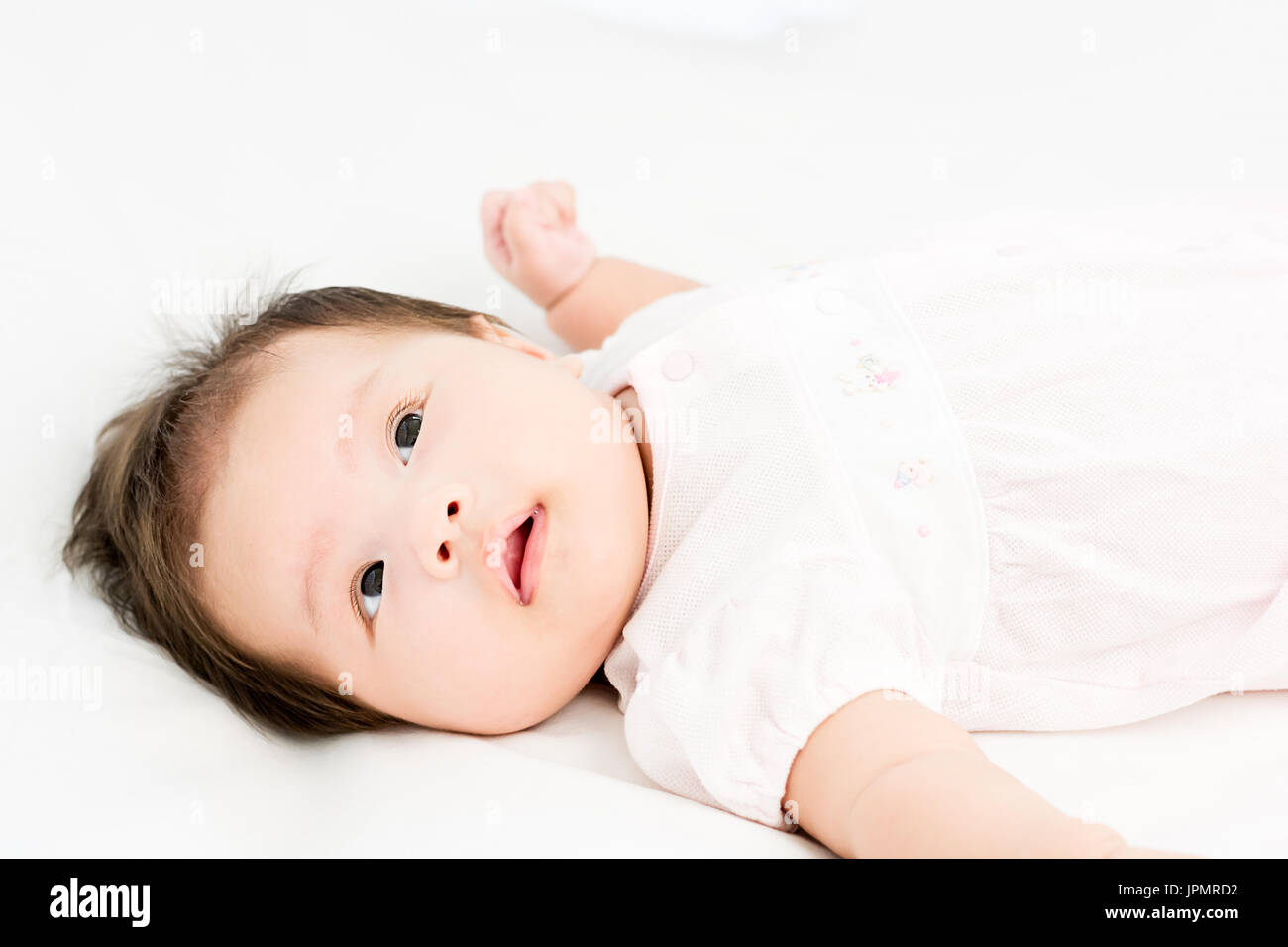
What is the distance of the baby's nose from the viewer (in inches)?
42.4

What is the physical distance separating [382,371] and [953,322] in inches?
24.3

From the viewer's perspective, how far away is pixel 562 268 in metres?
1.73

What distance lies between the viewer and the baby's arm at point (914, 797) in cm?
86

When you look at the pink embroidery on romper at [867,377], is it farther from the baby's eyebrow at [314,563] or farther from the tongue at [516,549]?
the baby's eyebrow at [314,563]

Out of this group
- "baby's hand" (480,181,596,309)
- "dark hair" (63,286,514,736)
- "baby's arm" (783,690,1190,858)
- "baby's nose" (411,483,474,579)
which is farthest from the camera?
"baby's hand" (480,181,596,309)

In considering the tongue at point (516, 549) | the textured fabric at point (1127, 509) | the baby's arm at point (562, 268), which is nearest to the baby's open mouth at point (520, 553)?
the tongue at point (516, 549)

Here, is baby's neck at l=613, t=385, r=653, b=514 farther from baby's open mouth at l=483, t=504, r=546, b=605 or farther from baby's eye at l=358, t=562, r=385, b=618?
baby's eye at l=358, t=562, r=385, b=618

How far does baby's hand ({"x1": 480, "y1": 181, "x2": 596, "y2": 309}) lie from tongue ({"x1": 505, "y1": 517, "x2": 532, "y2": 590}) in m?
0.64

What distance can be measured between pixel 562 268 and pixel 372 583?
0.72 meters

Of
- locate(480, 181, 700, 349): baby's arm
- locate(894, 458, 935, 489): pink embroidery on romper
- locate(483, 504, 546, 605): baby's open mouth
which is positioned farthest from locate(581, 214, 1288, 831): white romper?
locate(480, 181, 700, 349): baby's arm

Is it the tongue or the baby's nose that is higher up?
the baby's nose

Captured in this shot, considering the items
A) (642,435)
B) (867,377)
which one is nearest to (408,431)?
(642,435)

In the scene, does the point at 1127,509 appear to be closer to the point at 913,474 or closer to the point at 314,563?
the point at 913,474
